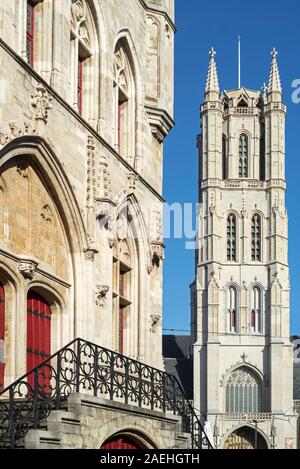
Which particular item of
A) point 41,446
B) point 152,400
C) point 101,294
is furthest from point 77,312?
point 41,446

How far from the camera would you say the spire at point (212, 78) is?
9512 cm

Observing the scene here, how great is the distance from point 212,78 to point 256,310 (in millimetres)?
21033

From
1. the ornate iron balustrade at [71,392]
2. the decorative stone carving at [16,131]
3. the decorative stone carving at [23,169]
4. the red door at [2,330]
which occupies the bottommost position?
the ornate iron balustrade at [71,392]

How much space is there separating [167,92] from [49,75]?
5.81 m

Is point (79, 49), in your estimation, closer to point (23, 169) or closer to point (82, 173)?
point (82, 173)

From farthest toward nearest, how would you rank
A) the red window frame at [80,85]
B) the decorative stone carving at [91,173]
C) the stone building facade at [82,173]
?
the red window frame at [80,85] → the decorative stone carving at [91,173] → the stone building facade at [82,173]

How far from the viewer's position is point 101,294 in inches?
694

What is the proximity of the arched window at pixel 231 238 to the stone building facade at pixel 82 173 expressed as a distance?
68999 millimetres

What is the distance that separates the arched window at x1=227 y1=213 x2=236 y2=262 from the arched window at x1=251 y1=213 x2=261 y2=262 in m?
1.48

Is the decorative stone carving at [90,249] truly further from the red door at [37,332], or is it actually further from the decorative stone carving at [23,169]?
the decorative stone carving at [23,169]

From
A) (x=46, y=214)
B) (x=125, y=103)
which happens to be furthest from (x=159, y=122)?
(x=46, y=214)

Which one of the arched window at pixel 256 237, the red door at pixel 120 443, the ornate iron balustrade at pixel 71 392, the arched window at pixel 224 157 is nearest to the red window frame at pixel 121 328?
the ornate iron balustrade at pixel 71 392

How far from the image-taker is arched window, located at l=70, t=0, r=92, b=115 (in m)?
17.5
